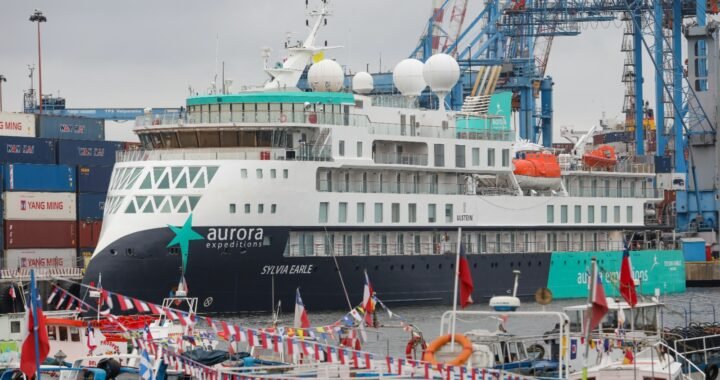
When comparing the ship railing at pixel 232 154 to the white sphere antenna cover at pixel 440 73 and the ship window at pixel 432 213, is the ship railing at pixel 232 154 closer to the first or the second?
the ship window at pixel 432 213

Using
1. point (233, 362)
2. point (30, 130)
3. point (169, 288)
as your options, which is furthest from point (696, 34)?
point (233, 362)

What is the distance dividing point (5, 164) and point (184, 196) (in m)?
17.1

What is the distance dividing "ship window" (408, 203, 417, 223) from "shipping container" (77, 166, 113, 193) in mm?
15937

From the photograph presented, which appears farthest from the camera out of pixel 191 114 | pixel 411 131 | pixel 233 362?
pixel 411 131

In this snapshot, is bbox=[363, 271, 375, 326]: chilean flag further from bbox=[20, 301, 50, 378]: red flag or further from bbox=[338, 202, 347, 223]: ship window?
bbox=[338, 202, 347, 223]: ship window

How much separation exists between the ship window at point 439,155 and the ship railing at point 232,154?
5785 mm

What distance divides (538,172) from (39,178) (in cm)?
2095

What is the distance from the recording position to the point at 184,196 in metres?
53.4

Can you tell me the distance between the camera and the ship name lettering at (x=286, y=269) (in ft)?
180

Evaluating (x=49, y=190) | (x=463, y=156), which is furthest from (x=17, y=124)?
(x=463, y=156)

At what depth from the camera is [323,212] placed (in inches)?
2228

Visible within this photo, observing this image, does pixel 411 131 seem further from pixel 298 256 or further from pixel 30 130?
pixel 30 130

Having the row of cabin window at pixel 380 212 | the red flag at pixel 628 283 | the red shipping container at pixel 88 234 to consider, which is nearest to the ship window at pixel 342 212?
the row of cabin window at pixel 380 212

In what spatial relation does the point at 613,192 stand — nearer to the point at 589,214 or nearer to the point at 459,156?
the point at 589,214
